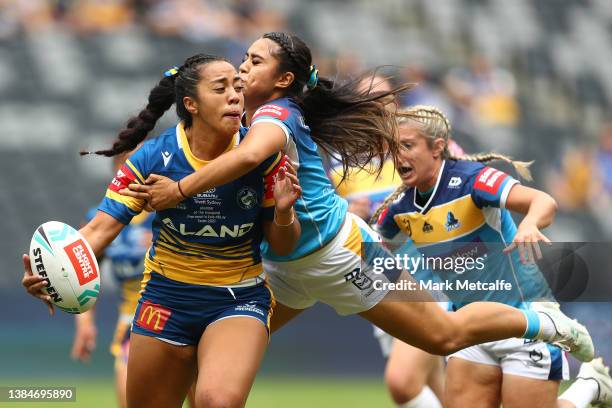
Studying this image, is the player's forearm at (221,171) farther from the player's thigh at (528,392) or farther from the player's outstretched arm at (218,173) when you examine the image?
the player's thigh at (528,392)

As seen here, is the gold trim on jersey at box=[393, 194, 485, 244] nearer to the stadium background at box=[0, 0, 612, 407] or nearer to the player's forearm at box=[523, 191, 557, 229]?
the player's forearm at box=[523, 191, 557, 229]

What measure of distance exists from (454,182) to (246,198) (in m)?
1.45

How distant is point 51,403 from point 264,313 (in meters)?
4.22

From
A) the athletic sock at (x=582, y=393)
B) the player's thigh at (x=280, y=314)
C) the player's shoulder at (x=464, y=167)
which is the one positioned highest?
the player's shoulder at (x=464, y=167)

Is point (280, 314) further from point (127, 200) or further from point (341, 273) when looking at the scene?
point (127, 200)

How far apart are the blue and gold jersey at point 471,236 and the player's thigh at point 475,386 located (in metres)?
0.36

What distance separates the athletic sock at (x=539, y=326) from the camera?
4977 millimetres

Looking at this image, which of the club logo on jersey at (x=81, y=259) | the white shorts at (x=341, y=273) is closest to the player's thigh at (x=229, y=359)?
the white shorts at (x=341, y=273)

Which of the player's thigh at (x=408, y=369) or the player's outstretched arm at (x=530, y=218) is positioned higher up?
the player's outstretched arm at (x=530, y=218)

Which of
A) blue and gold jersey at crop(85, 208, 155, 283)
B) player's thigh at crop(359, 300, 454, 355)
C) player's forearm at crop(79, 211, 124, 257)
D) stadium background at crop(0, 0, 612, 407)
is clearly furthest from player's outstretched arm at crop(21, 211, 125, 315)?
stadium background at crop(0, 0, 612, 407)

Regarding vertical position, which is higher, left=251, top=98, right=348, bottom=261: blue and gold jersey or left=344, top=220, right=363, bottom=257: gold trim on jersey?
left=251, top=98, right=348, bottom=261: blue and gold jersey

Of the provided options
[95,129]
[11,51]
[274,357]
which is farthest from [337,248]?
[11,51]

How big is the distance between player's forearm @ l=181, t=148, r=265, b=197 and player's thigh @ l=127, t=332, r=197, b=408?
2.37 feet

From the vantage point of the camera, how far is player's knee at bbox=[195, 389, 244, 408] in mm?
4188
